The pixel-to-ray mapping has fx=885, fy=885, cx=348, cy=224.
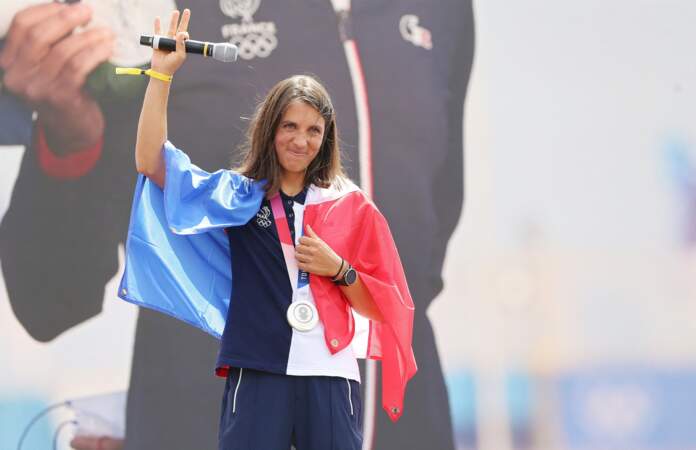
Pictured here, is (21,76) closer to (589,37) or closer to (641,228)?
(589,37)

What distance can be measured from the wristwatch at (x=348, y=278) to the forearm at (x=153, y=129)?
1.47ft

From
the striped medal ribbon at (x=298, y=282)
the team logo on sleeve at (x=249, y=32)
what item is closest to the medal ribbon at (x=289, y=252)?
the striped medal ribbon at (x=298, y=282)

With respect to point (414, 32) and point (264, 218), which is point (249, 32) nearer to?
point (414, 32)

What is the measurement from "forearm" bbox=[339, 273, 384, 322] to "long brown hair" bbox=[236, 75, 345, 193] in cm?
23

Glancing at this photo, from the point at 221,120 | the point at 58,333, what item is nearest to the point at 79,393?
the point at 58,333

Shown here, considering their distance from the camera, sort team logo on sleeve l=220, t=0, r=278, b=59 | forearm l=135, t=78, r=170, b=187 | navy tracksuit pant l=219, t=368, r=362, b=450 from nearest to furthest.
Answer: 1. navy tracksuit pant l=219, t=368, r=362, b=450
2. forearm l=135, t=78, r=170, b=187
3. team logo on sleeve l=220, t=0, r=278, b=59

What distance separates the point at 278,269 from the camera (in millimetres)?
1792

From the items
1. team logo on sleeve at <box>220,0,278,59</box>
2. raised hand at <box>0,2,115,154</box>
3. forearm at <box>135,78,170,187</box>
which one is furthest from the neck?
raised hand at <box>0,2,115,154</box>

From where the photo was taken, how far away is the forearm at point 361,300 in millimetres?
1821

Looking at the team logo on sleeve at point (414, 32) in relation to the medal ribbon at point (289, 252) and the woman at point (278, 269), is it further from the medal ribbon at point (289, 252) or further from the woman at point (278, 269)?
the medal ribbon at point (289, 252)

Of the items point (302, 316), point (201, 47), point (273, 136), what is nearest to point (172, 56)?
point (201, 47)

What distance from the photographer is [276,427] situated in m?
1.70

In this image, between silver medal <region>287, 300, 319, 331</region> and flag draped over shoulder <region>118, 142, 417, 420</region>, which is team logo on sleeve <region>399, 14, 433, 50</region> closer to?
flag draped over shoulder <region>118, 142, 417, 420</region>

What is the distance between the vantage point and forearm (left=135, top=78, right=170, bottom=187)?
1801mm
